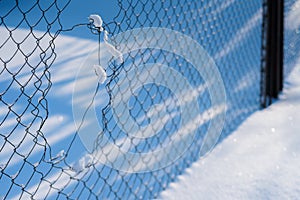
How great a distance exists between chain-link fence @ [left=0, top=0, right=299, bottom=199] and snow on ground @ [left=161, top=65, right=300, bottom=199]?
0.07 metres

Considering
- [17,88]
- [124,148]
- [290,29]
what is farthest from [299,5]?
[17,88]

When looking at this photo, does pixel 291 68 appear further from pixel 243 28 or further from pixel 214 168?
pixel 214 168

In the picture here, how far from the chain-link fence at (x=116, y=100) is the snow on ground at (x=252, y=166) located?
7cm

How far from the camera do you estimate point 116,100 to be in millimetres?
1513

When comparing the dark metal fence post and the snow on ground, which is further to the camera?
the dark metal fence post

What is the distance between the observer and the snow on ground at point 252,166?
1.47m

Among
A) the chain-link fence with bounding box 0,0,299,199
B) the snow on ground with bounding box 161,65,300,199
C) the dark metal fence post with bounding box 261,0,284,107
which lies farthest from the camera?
the dark metal fence post with bounding box 261,0,284,107

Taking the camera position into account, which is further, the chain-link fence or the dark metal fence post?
the dark metal fence post

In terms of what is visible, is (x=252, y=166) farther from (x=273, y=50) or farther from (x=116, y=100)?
(x=273, y=50)

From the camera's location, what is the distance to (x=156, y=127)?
5.40 feet

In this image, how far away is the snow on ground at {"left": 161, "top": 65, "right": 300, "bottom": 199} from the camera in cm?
147

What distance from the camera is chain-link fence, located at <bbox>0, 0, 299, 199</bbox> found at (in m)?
1.28

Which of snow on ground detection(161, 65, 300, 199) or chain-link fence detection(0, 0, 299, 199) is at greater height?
chain-link fence detection(0, 0, 299, 199)

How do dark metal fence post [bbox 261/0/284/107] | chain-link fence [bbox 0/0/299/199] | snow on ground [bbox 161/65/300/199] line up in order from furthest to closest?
1. dark metal fence post [bbox 261/0/284/107]
2. snow on ground [bbox 161/65/300/199]
3. chain-link fence [bbox 0/0/299/199]
